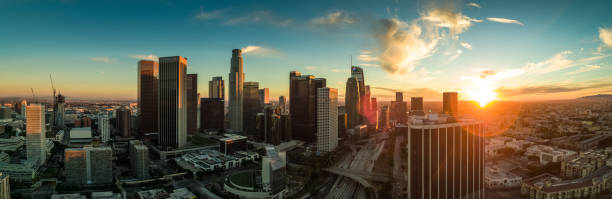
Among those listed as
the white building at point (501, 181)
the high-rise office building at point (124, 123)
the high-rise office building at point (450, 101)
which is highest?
the high-rise office building at point (450, 101)

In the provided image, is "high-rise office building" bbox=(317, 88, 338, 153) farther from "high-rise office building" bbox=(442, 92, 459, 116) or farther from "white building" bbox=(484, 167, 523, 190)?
"white building" bbox=(484, 167, 523, 190)

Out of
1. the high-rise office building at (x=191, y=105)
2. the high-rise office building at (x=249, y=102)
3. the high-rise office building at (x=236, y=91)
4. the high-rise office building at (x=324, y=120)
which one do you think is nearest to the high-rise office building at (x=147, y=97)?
the high-rise office building at (x=191, y=105)

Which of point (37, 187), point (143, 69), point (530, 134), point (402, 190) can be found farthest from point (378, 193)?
point (143, 69)

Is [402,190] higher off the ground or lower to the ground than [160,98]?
lower

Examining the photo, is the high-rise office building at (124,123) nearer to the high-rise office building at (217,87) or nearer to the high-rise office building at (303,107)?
the high-rise office building at (217,87)

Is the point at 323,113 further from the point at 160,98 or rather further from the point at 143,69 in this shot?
the point at 143,69

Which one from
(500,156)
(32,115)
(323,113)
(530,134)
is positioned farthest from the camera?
(530,134)
